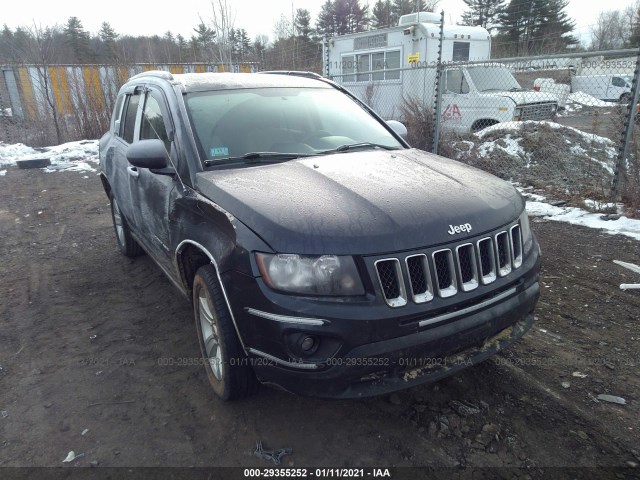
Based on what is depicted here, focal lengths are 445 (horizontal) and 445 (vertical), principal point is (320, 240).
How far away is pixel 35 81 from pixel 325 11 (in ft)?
125

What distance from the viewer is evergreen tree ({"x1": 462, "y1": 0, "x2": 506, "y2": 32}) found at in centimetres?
3989

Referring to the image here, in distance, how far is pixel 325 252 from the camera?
202 centimetres

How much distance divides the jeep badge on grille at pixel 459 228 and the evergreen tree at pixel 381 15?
134ft

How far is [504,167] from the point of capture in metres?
8.26

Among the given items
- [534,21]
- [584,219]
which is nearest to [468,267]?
[584,219]

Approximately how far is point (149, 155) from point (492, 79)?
10070 millimetres

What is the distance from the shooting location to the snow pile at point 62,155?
11.7 m

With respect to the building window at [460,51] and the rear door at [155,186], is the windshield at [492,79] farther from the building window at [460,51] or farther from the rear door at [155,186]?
the rear door at [155,186]

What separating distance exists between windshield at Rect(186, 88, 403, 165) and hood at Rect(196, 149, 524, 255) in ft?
0.89

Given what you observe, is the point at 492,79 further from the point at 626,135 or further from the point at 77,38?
the point at 77,38

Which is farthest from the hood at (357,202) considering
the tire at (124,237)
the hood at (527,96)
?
the hood at (527,96)

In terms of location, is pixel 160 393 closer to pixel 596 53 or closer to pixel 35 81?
pixel 596 53

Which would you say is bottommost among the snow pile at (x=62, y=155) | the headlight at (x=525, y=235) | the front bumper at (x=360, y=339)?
the snow pile at (x=62, y=155)

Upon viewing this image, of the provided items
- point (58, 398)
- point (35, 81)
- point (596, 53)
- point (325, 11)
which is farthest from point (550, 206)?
point (325, 11)
